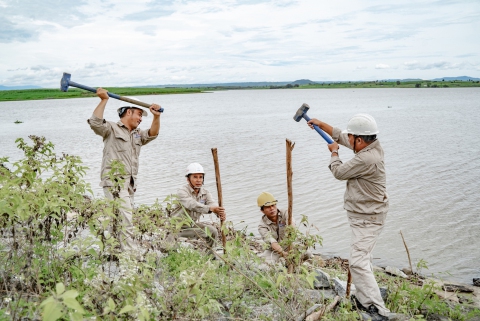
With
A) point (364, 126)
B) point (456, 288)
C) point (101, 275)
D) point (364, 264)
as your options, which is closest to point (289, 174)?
point (364, 126)

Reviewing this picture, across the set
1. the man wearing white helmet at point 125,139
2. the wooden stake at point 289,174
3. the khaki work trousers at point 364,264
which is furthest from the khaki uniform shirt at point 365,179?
the man wearing white helmet at point 125,139

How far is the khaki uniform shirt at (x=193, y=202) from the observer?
6985 mm

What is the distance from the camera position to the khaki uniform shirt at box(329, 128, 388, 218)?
4875 millimetres

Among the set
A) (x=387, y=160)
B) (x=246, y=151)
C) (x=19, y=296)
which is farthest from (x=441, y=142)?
(x=19, y=296)

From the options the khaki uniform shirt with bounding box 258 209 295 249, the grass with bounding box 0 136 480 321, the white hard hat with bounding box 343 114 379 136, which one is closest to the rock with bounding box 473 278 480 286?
Result: the grass with bounding box 0 136 480 321

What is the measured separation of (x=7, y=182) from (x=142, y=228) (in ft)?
4.84

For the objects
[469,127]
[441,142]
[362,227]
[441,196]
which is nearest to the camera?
[362,227]

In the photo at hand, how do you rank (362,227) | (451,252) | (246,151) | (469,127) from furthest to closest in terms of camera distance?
(469,127), (246,151), (451,252), (362,227)

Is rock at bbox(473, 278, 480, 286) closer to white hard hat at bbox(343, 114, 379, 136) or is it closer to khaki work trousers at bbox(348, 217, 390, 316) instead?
khaki work trousers at bbox(348, 217, 390, 316)

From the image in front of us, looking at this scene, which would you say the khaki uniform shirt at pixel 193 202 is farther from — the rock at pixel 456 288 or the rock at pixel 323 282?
the rock at pixel 456 288

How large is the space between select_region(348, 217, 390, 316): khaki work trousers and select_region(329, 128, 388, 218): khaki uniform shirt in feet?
0.47

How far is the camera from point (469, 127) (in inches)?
1188

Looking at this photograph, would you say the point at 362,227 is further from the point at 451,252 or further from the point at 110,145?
the point at 451,252

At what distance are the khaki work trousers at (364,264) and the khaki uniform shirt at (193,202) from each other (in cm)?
256
